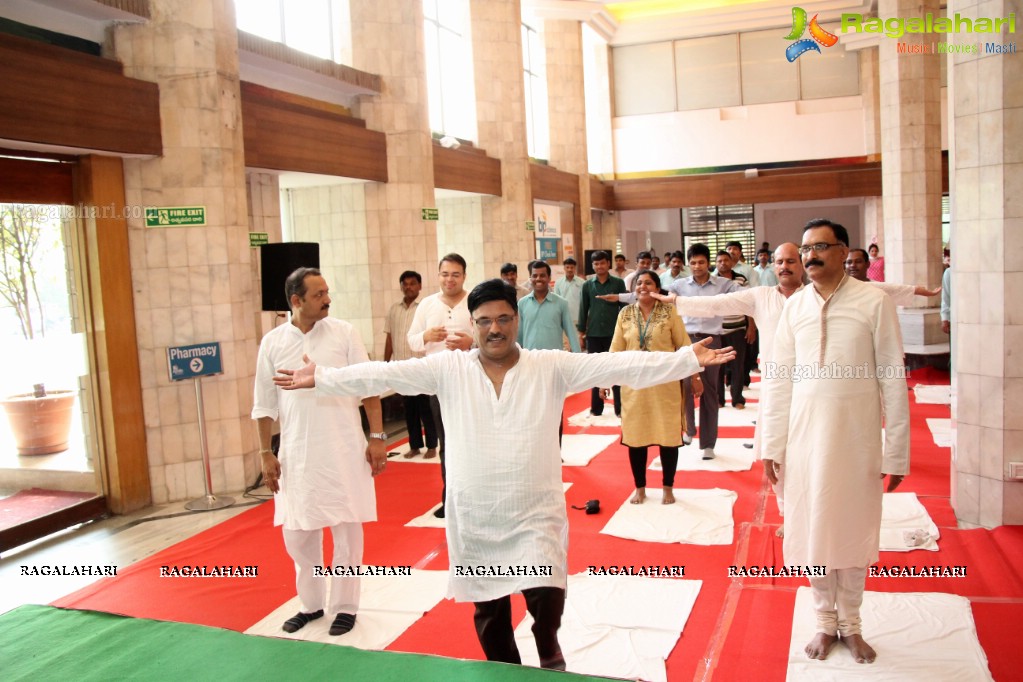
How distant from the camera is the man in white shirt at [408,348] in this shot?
7656mm

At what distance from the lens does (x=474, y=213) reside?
1320 centimetres

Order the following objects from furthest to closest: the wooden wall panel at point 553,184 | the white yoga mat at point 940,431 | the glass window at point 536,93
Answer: the glass window at point 536,93 → the wooden wall panel at point 553,184 → the white yoga mat at point 940,431

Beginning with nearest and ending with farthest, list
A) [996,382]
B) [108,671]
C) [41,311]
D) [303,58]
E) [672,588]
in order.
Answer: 1. [108,671]
2. [672,588]
3. [996,382]
4. [41,311]
5. [303,58]

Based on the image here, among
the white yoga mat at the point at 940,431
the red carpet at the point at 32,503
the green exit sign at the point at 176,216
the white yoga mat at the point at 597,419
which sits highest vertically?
the green exit sign at the point at 176,216

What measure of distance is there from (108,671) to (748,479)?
15.6 ft

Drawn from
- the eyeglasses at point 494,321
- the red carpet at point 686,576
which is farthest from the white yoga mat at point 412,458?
the eyeglasses at point 494,321

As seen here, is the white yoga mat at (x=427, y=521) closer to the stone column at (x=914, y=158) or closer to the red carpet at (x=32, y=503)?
the red carpet at (x=32, y=503)

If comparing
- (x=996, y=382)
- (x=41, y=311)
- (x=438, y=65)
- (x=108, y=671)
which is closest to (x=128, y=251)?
(x=41, y=311)

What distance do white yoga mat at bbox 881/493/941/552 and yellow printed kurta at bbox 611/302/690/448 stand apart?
56.2 inches

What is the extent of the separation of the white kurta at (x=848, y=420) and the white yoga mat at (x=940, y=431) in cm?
411

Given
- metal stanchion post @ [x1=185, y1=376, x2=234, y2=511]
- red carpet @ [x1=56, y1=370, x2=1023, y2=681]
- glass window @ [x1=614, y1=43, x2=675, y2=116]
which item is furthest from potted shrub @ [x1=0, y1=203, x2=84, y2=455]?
glass window @ [x1=614, y1=43, x2=675, y2=116]

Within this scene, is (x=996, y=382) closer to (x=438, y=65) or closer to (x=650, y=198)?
(x=438, y=65)

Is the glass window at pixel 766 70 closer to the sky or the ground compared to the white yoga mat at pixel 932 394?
closer to the sky

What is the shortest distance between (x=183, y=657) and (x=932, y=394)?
8.91 meters
